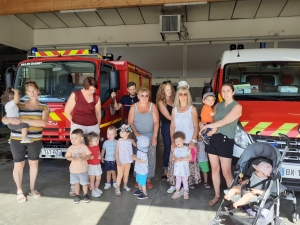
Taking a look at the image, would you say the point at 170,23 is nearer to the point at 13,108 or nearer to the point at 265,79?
the point at 265,79

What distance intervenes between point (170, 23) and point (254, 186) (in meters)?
8.96

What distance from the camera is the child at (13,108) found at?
3.43 m

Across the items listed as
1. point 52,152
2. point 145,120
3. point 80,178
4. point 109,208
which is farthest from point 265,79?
point 52,152

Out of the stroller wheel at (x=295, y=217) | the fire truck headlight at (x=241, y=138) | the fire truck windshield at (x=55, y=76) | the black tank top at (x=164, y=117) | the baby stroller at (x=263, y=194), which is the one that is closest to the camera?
the baby stroller at (x=263, y=194)

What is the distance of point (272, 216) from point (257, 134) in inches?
38.8

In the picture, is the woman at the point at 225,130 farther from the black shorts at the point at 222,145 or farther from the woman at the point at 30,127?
the woman at the point at 30,127

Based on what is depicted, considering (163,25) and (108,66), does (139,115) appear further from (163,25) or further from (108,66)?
(163,25)

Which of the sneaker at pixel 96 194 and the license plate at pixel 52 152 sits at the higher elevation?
the license plate at pixel 52 152

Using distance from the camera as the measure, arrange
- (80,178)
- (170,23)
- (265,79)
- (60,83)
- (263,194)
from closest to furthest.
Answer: (263,194) → (80,178) → (265,79) → (60,83) → (170,23)

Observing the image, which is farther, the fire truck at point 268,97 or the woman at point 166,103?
the woman at point 166,103

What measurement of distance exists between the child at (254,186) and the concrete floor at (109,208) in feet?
1.68

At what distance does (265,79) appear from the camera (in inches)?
169

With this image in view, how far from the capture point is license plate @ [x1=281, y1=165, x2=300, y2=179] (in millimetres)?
3201

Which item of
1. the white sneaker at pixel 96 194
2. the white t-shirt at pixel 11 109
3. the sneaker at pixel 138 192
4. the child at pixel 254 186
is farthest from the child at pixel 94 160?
the child at pixel 254 186
